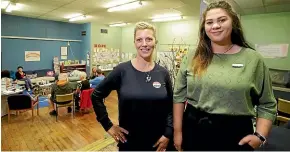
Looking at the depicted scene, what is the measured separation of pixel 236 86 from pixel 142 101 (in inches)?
21.4

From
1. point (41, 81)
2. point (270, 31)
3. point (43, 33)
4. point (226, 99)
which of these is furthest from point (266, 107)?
point (43, 33)

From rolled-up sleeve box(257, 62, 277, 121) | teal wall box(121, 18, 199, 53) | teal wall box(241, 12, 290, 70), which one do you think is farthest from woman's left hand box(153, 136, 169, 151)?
teal wall box(121, 18, 199, 53)

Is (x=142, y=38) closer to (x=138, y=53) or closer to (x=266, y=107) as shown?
(x=138, y=53)

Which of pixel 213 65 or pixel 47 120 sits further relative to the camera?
pixel 47 120

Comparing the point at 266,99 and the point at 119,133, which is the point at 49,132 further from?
the point at 266,99

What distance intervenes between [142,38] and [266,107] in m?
0.81

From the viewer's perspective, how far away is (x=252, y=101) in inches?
39.0

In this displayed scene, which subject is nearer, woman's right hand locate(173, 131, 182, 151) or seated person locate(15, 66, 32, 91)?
woman's right hand locate(173, 131, 182, 151)

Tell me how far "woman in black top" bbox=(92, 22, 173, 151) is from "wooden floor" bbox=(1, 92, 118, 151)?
97.0 inches

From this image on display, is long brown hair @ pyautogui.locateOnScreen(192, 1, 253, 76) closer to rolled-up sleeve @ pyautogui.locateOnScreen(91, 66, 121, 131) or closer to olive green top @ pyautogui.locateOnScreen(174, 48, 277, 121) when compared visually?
olive green top @ pyautogui.locateOnScreen(174, 48, 277, 121)

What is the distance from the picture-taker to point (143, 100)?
120cm

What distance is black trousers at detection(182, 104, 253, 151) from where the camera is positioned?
975mm

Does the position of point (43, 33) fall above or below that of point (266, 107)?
above

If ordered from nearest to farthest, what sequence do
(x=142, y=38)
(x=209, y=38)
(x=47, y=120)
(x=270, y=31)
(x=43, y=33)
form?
(x=209, y=38), (x=142, y=38), (x=47, y=120), (x=270, y=31), (x=43, y=33)
